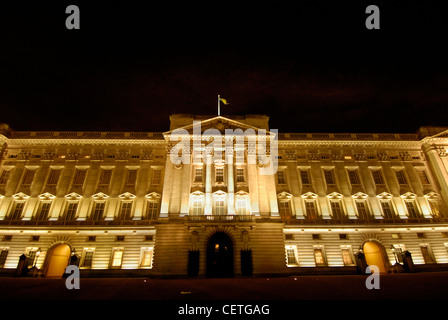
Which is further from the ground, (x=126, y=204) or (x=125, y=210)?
(x=126, y=204)

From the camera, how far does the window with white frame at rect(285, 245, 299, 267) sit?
99.0 ft

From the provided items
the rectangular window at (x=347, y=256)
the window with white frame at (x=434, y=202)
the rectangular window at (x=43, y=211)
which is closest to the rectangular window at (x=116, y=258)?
the rectangular window at (x=43, y=211)

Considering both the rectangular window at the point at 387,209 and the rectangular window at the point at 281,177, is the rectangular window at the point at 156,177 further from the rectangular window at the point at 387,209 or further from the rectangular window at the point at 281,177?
the rectangular window at the point at 387,209

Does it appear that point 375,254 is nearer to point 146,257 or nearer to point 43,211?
point 146,257

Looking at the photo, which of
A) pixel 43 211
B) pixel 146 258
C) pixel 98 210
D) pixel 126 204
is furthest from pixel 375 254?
pixel 43 211

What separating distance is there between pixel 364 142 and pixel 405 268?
1768 cm

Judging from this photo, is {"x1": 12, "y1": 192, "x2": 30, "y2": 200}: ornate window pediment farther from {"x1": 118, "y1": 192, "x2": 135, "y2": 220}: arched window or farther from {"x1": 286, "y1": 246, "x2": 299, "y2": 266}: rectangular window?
{"x1": 286, "y1": 246, "x2": 299, "y2": 266}: rectangular window

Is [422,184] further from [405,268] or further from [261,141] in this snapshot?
[261,141]

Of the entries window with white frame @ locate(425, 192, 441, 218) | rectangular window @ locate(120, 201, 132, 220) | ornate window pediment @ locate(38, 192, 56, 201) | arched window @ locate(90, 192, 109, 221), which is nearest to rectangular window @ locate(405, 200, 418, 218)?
window with white frame @ locate(425, 192, 441, 218)

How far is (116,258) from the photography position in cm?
3003

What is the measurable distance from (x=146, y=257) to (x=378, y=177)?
34188mm

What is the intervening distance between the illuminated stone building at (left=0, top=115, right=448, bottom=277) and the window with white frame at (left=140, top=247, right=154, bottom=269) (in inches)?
7.7
